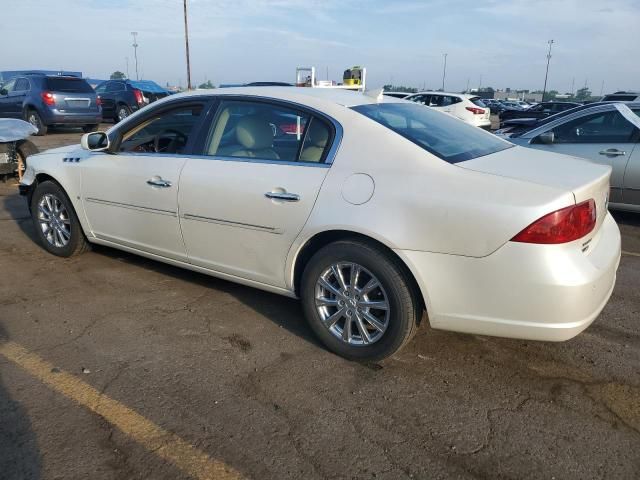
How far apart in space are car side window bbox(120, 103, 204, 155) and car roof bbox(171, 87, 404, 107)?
0.53 ft

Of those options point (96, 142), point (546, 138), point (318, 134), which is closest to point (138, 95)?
point (96, 142)

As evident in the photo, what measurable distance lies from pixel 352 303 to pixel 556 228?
1175 mm

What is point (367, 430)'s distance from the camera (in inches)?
101

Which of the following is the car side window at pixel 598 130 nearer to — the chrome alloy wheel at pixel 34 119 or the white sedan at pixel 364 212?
the white sedan at pixel 364 212

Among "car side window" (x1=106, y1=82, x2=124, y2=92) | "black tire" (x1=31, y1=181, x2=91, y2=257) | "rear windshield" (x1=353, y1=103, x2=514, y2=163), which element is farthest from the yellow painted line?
"car side window" (x1=106, y1=82, x2=124, y2=92)

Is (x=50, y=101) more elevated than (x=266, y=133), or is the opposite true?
(x=266, y=133)

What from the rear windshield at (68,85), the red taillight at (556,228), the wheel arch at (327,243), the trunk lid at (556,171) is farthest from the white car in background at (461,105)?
the red taillight at (556,228)

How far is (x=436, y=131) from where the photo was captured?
3395mm

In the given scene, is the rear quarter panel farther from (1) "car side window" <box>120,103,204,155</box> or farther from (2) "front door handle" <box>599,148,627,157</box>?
(2) "front door handle" <box>599,148,627,157</box>

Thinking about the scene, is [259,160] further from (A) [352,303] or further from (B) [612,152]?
(B) [612,152]

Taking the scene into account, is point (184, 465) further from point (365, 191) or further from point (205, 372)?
point (365, 191)

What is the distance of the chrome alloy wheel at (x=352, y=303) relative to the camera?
3.05 meters

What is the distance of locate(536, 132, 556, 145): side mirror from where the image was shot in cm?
620

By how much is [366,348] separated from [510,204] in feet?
3.82
